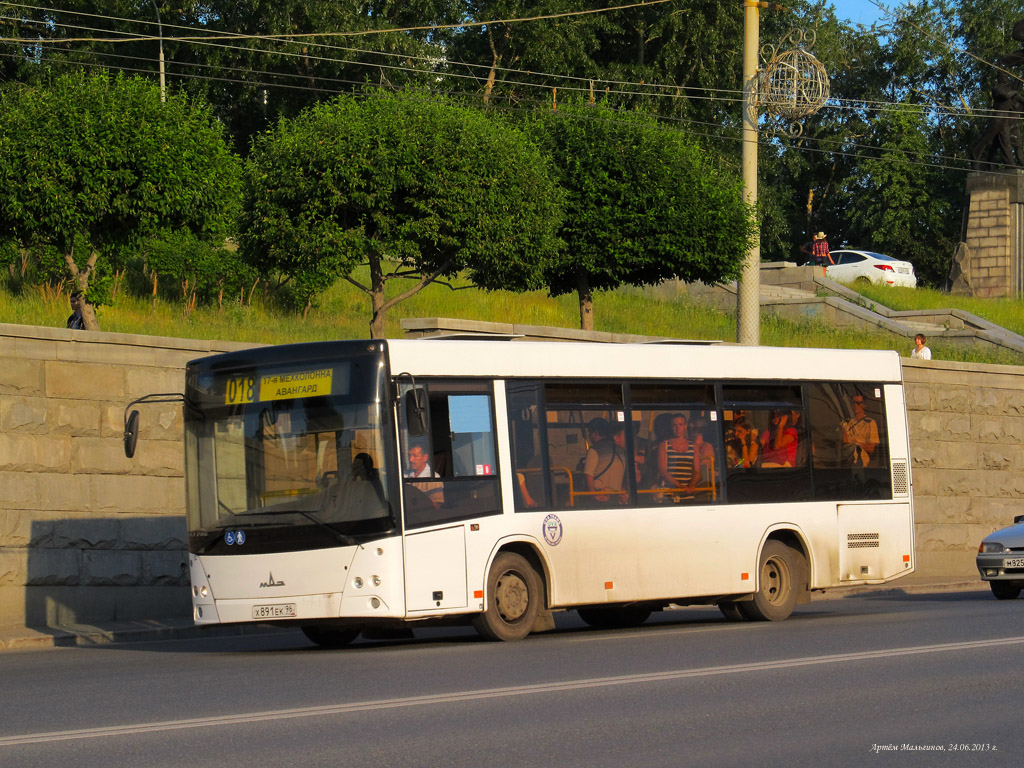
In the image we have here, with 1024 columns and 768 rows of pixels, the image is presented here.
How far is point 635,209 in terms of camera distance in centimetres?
2900

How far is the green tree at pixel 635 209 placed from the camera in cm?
2892

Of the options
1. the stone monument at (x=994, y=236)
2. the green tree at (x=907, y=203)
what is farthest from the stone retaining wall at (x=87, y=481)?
the green tree at (x=907, y=203)

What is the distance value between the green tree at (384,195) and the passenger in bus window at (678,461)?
8.34 metres

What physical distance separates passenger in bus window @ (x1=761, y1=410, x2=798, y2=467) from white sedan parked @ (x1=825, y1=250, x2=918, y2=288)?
35422 millimetres

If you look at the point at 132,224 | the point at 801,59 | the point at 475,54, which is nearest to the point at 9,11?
the point at 475,54

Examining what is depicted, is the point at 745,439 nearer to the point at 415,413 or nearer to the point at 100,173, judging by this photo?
the point at 415,413

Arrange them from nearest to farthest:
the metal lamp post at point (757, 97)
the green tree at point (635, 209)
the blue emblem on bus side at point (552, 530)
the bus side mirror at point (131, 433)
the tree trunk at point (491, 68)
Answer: the bus side mirror at point (131, 433) < the blue emblem on bus side at point (552, 530) < the metal lamp post at point (757, 97) < the green tree at point (635, 209) < the tree trunk at point (491, 68)

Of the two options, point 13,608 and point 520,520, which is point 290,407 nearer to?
point 520,520

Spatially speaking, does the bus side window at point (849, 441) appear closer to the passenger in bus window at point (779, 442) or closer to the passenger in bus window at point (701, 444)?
the passenger in bus window at point (779, 442)

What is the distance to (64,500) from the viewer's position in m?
17.2

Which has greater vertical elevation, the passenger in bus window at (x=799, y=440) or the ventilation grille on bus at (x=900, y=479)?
the passenger in bus window at (x=799, y=440)

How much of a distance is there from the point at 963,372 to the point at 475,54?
3327 cm

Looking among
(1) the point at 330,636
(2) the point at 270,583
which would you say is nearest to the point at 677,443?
(1) the point at 330,636

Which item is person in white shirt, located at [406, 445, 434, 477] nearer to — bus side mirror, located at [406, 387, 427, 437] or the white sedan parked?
bus side mirror, located at [406, 387, 427, 437]
